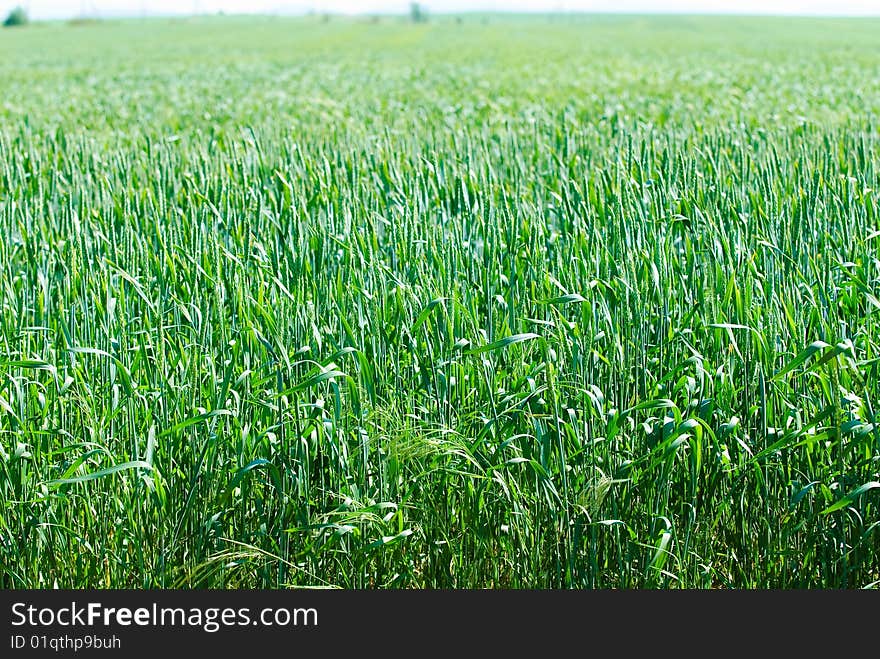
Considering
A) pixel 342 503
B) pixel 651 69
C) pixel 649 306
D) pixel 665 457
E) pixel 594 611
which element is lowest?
pixel 594 611

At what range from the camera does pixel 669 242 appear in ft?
9.69

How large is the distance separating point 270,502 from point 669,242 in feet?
5.09

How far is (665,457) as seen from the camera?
205 centimetres

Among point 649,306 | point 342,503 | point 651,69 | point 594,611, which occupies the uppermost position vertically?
point 651,69

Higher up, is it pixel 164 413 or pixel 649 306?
pixel 649 306

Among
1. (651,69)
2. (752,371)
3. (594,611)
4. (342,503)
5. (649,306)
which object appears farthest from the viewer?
(651,69)

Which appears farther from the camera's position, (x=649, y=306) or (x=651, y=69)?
(x=651, y=69)

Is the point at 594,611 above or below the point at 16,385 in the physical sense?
below

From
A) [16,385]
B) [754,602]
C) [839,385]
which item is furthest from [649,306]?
[16,385]

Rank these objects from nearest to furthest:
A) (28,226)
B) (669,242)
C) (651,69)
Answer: (669,242) → (28,226) → (651,69)

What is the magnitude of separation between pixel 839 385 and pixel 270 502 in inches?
55.6

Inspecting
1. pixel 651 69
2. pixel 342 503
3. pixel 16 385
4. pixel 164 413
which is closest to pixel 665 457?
pixel 342 503

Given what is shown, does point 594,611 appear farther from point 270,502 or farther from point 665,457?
point 270,502

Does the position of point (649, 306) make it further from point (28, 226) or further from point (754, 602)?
point (28, 226)
